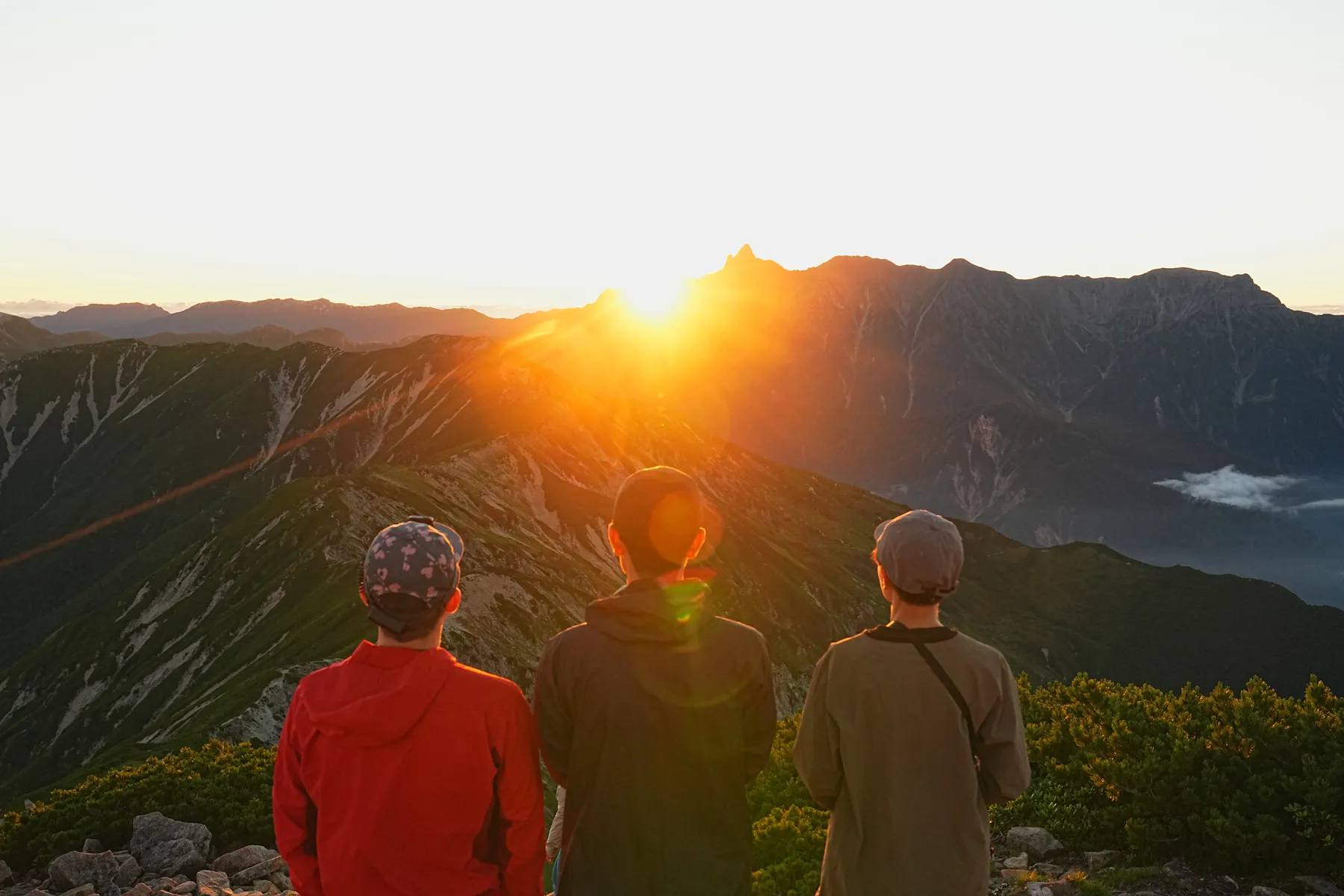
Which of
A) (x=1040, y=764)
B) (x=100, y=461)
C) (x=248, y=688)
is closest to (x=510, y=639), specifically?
(x=248, y=688)

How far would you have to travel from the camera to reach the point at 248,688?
42281 millimetres

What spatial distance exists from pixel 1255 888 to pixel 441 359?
16358 cm

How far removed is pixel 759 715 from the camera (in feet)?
20.6

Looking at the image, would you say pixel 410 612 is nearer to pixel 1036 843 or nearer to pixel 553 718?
pixel 553 718

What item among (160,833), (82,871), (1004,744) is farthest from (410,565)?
(160,833)

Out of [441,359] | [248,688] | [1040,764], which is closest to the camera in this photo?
[1040,764]

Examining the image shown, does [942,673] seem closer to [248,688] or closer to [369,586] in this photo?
[369,586]

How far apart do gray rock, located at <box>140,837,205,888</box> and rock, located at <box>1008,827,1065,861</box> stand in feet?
41.2

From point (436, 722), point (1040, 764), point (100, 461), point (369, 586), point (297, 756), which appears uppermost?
point (369, 586)

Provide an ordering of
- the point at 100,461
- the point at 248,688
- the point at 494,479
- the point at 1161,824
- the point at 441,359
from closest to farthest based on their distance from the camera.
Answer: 1. the point at 1161,824
2. the point at 248,688
3. the point at 494,479
4. the point at 441,359
5. the point at 100,461

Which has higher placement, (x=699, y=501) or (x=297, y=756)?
(x=699, y=501)

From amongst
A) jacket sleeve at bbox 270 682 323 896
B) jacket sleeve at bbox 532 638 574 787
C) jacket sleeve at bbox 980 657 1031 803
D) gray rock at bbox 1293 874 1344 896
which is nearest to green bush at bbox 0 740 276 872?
jacket sleeve at bbox 270 682 323 896

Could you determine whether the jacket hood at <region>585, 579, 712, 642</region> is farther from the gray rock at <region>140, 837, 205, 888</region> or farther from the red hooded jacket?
the gray rock at <region>140, 837, 205, 888</region>

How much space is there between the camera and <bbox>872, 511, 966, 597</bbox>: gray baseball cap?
6137 millimetres
